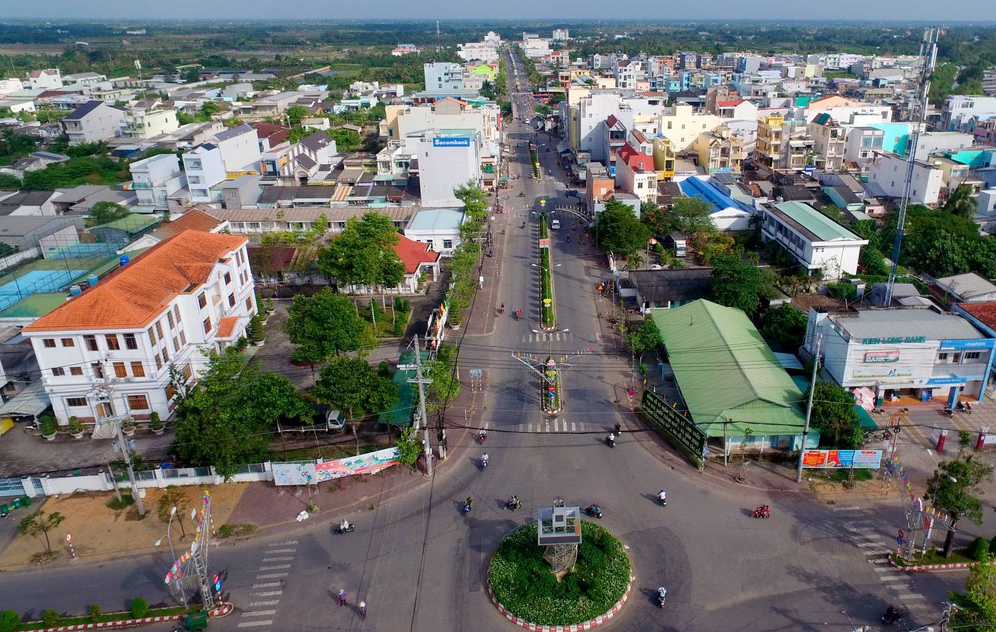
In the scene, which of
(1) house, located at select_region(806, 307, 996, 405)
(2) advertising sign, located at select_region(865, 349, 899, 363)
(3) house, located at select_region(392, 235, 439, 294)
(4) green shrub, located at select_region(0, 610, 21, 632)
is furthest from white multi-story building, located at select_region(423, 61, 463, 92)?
(4) green shrub, located at select_region(0, 610, 21, 632)

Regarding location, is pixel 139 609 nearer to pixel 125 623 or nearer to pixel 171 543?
pixel 125 623

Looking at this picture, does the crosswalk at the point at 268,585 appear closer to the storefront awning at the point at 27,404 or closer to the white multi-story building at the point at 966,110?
the storefront awning at the point at 27,404

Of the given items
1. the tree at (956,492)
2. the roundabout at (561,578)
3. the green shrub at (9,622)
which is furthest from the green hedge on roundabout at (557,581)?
the green shrub at (9,622)

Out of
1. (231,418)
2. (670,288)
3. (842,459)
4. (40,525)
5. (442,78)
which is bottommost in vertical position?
(40,525)

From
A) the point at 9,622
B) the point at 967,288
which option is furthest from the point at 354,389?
the point at 967,288

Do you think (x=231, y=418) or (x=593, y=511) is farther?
(x=231, y=418)
